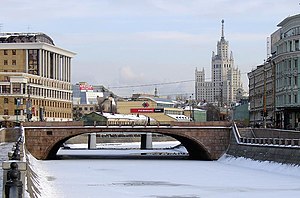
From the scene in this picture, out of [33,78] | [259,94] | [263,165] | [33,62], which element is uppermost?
[33,62]

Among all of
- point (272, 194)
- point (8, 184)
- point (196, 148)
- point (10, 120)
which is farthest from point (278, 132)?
point (10, 120)

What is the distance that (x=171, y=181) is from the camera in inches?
2197

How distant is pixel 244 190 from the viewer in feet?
157

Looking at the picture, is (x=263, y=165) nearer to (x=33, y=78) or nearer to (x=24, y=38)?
(x=33, y=78)

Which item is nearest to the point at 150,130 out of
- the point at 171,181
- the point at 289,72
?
the point at 289,72

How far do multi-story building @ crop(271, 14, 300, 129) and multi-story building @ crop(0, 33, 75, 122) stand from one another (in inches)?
1941

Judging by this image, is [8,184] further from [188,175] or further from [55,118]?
[55,118]

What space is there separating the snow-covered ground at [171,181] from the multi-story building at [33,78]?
71.0 m

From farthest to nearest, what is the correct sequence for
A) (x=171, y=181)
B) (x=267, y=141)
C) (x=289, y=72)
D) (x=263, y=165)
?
(x=289, y=72)
(x=267, y=141)
(x=263, y=165)
(x=171, y=181)

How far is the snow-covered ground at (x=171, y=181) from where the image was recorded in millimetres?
45094

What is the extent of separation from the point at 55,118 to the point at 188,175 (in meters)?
103

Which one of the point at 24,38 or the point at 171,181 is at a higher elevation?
the point at 24,38

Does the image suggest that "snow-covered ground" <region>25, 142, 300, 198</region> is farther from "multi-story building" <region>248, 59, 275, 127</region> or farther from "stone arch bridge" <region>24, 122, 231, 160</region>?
"multi-story building" <region>248, 59, 275, 127</region>

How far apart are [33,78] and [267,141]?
85742 mm
